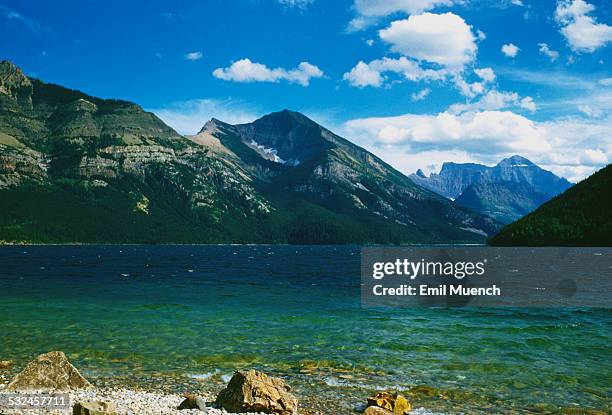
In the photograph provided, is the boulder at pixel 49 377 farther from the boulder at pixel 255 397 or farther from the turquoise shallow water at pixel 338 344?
the boulder at pixel 255 397

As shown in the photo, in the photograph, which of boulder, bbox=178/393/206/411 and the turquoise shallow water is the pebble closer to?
boulder, bbox=178/393/206/411

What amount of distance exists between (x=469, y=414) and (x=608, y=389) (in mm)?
9963

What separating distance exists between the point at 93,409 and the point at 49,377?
7333 mm

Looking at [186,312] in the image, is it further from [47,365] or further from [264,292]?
[47,365]

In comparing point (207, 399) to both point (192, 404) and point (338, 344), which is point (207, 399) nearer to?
point (192, 404)

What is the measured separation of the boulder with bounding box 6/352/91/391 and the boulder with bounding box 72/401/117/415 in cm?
605

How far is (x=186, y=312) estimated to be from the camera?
52375 mm

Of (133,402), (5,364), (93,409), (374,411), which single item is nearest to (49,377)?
(133,402)

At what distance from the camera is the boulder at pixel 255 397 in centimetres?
1977

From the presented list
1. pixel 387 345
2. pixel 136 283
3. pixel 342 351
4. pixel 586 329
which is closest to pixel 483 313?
pixel 586 329

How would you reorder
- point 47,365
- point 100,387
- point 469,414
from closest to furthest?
point 469,414 < point 47,365 < point 100,387

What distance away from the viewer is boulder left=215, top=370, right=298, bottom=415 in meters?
19.8

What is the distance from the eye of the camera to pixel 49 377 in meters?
22.3

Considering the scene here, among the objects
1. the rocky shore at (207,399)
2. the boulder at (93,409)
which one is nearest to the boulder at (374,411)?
the rocky shore at (207,399)
